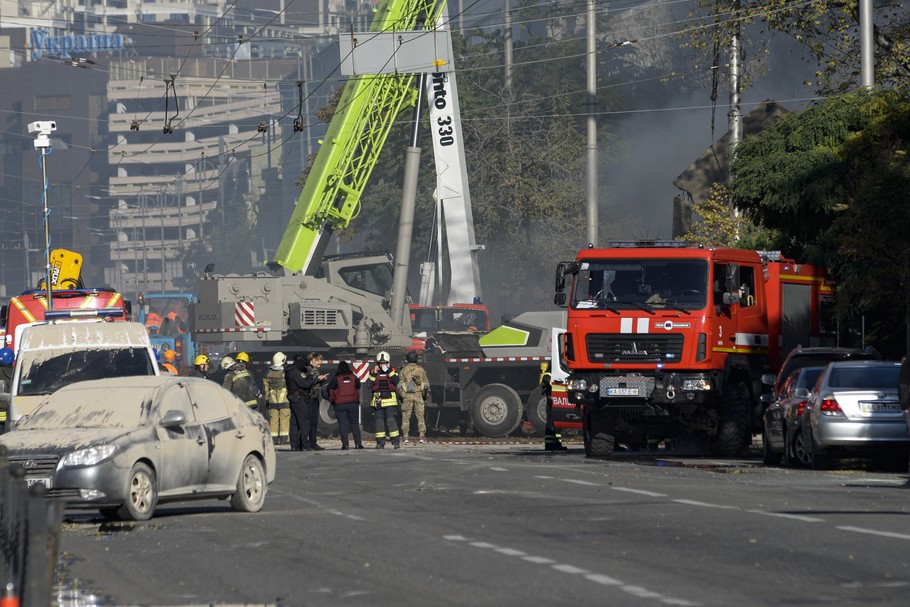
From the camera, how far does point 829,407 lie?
20484mm

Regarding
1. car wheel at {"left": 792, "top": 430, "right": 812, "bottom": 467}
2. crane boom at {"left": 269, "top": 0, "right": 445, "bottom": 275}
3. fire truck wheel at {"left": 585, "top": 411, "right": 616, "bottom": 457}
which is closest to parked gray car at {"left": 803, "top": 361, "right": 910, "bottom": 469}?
car wheel at {"left": 792, "top": 430, "right": 812, "bottom": 467}

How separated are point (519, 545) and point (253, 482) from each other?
4787 millimetres

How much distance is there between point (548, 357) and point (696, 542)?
22.0 meters

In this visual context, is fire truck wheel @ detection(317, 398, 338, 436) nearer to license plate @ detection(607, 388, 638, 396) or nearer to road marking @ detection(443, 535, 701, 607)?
license plate @ detection(607, 388, 638, 396)

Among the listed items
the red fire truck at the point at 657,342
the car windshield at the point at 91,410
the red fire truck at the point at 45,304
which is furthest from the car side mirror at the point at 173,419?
the red fire truck at the point at 45,304

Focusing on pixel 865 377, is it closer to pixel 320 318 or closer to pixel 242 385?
pixel 242 385

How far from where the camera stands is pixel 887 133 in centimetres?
2723

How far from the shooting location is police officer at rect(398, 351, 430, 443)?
107 ft

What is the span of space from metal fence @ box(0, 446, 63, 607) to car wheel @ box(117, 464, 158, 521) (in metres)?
6.44

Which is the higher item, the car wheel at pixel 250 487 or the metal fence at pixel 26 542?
the metal fence at pixel 26 542

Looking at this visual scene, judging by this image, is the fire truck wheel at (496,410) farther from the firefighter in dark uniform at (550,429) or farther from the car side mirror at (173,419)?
the car side mirror at (173,419)

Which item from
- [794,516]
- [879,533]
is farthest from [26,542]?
[794,516]

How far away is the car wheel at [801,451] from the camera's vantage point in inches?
844

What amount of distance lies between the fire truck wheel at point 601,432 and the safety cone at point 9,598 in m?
18.4
